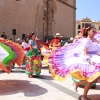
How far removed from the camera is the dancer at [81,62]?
368 centimetres

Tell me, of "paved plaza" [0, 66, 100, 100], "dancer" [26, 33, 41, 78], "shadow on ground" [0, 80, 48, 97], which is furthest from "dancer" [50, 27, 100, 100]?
"dancer" [26, 33, 41, 78]

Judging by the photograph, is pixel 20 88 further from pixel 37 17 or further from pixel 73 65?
pixel 37 17

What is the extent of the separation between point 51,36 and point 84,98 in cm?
2190

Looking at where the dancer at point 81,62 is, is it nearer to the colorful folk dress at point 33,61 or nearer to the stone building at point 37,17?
the colorful folk dress at point 33,61

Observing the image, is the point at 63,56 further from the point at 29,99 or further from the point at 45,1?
the point at 45,1

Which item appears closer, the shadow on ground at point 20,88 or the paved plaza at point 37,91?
the paved plaza at point 37,91

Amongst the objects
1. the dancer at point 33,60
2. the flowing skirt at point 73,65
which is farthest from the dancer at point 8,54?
the flowing skirt at point 73,65

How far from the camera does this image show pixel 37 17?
23297 mm

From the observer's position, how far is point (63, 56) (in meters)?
4.48

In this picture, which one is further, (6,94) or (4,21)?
(4,21)

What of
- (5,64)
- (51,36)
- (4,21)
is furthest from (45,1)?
(5,64)

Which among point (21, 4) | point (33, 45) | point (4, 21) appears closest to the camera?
point (33, 45)

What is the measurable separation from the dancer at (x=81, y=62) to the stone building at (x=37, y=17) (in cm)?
1456

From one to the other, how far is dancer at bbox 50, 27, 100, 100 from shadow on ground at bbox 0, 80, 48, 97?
33.9 inches
